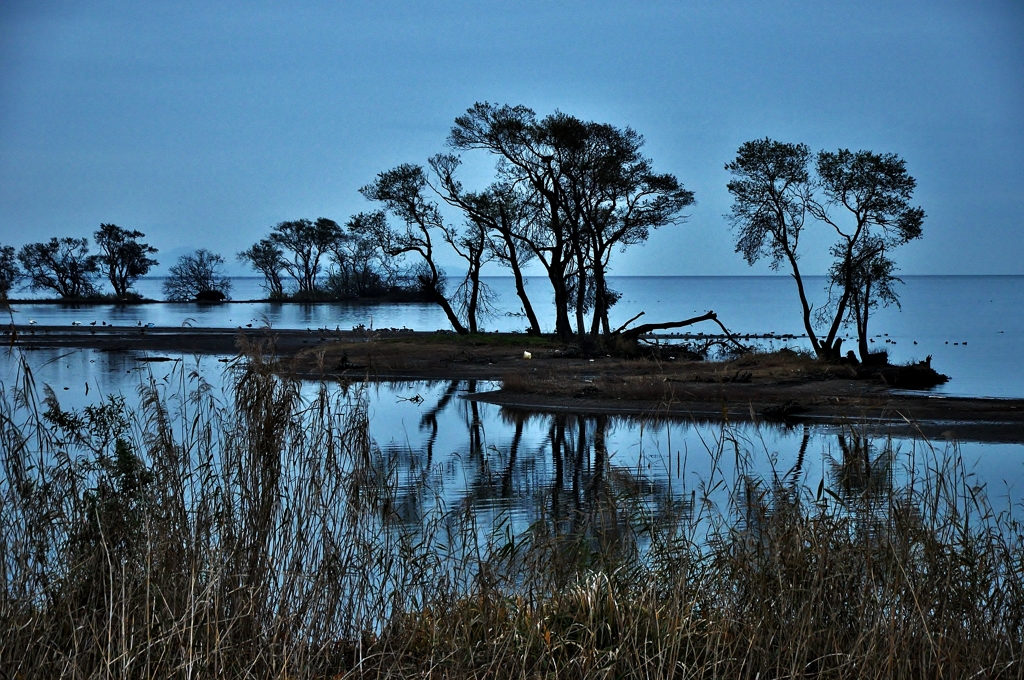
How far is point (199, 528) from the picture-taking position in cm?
573

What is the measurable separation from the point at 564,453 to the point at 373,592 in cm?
1067

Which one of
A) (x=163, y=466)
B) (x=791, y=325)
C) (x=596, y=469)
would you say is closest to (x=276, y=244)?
(x=791, y=325)

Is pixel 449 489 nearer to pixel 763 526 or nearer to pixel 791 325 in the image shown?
pixel 763 526

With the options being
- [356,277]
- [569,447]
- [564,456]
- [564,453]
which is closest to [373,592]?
[564,456]

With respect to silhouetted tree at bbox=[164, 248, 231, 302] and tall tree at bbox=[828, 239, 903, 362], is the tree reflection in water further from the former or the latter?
silhouetted tree at bbox=[164, 248, 231, 302]

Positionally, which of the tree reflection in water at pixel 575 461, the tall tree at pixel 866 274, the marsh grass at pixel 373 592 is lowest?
the tree reflection in water at pixel 575 461

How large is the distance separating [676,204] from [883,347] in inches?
550

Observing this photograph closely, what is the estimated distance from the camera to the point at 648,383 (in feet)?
77.0

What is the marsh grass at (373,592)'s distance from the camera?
4.98 m

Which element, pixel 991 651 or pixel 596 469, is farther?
pixel 596 469

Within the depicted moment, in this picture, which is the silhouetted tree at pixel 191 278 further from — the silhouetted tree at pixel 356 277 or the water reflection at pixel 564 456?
the water reflection at pixel 564 456

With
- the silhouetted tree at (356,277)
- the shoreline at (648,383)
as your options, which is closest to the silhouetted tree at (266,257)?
the silhouetted tree at (356,277)

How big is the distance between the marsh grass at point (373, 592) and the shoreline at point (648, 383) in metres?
7.02

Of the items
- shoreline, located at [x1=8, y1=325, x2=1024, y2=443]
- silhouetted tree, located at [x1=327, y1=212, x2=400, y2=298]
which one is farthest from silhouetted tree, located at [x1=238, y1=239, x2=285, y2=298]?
shoreline, located at [x1=8, y1=325, x2=1024, y2=443]
